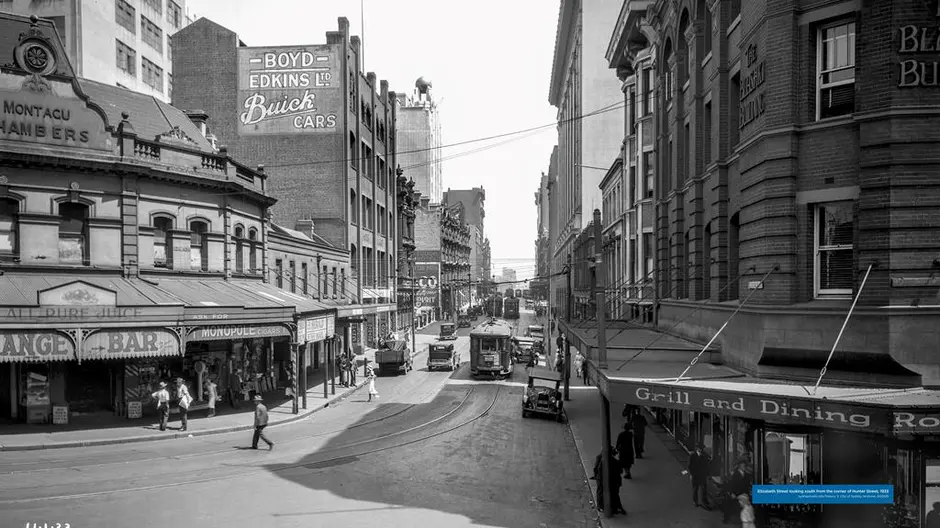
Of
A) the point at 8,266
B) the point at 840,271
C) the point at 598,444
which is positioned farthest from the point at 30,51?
the point at 840,271

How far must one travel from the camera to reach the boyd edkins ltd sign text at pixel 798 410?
9.19 metres

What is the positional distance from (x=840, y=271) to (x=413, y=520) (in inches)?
378

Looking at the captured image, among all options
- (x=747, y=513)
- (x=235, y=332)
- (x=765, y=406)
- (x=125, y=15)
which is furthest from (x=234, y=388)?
(x=125, y=15)

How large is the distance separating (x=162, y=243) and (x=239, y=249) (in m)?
4.63

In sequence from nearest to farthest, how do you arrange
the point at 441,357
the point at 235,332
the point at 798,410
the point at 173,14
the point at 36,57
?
the point at 798,410 < the point at 36,57 < the point at 235,332 < the point at 441,357 < the point at 173,14

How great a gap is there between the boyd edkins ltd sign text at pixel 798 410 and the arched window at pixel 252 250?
24.0 meters

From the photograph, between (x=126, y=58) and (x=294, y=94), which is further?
(x=126, y=58)

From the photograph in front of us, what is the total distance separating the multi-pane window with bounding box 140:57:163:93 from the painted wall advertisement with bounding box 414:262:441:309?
40159mm

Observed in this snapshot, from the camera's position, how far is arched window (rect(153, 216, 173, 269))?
26141 millimetres

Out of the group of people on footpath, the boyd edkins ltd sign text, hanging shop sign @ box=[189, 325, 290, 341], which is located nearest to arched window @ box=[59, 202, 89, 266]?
hanging shop sign @ box=[189, 325, 290, 341]

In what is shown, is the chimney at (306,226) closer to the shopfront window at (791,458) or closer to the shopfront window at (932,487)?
the shopfront window at (791,458)

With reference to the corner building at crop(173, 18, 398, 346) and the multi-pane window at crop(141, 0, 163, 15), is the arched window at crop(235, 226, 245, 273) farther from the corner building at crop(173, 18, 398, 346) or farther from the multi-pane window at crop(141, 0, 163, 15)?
the multi-pane window at crop(141, 0, 163, 15)

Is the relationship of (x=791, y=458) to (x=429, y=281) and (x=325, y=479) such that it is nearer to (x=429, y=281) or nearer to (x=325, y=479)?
(x=325, y=479)

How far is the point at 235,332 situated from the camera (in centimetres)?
2489
